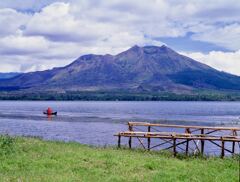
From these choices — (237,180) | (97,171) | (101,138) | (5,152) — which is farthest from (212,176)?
(101,138)

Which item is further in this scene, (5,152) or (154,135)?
(154,135)

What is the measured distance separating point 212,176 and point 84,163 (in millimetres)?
7441

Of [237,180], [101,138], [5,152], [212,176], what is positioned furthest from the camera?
[101,138]

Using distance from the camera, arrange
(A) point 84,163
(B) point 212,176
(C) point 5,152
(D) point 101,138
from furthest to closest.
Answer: (D) point 101,138 → (C) point 5,152 → (A) point 84,163 → (B) point 212,176

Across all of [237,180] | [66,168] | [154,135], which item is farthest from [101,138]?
[237,180]

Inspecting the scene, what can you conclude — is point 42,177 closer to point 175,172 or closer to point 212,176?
point 175,172

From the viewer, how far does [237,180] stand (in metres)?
18.8

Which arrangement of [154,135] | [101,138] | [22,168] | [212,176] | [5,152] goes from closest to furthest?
[212,176], [22,168], [5,152], [154,135], [101,138]

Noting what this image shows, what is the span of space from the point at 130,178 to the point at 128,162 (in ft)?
15.6

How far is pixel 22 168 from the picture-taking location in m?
21.8

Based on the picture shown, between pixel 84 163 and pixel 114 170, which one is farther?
pixel 84 163

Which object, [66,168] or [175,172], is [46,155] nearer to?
[66,168]

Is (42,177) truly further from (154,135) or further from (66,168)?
(154,135)

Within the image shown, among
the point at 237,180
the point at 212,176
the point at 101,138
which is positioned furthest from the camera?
the point at 101,138
